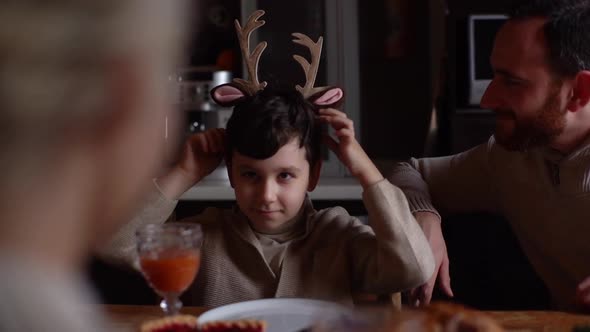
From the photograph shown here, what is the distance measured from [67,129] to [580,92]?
5.38ft

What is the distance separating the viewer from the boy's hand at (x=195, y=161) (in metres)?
1.59

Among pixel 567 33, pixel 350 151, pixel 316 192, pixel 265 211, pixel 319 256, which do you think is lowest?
pixel 316 192

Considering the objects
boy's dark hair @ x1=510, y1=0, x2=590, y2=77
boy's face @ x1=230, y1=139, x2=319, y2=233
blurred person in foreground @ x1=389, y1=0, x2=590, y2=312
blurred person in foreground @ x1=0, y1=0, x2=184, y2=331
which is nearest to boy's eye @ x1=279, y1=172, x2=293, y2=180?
boy's face @ x1=230, y1=139, x2=319, y2=233

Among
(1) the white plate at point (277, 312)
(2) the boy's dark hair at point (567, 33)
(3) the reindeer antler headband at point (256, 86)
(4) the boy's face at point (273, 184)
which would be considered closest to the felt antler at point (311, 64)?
(3) the reindeer antler headband at point (256, 86)

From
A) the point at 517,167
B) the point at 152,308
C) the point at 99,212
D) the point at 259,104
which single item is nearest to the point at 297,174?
the point at 259,104

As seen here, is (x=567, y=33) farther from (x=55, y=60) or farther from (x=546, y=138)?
(x=55, y=60)

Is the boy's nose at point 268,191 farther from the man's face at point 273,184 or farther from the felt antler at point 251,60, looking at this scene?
the felt antler at point 251,60

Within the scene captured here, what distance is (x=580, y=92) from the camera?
180 centimetres

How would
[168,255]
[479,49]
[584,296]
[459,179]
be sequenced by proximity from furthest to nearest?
[479,49], [459,179], [584,296], [168,255]

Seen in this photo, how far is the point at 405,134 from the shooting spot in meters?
3.12

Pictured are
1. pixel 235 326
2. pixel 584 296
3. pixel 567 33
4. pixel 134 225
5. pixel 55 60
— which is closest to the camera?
pixel 55 60

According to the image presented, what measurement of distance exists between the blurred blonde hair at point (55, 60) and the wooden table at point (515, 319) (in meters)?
0.81

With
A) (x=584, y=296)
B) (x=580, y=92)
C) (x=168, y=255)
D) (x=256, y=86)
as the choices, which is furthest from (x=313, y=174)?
(x=580, y=92)

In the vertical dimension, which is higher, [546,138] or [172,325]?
[546,138]
